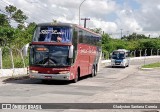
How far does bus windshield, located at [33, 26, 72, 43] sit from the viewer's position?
24.1 meters

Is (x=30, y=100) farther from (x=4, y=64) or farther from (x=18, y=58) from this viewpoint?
(x=18, y=58)

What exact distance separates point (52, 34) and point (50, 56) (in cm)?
136

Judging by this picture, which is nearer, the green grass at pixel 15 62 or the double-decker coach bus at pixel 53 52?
the double-decker coach bus at pixel 53 52

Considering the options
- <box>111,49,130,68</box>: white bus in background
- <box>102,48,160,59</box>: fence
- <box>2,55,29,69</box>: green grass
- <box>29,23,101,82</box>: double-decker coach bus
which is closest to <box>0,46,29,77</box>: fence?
<box>2,55,29,69</box>: green grass

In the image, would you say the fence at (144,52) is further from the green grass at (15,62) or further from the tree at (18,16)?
the green grass at (15,62)

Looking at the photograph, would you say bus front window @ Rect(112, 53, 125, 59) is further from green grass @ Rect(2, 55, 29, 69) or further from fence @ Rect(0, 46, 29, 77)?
fence @ Rect(0, 46, 29, 77)

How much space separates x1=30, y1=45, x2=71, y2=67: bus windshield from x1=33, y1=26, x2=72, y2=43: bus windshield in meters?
0.53

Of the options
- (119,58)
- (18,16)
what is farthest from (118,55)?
(18,16)

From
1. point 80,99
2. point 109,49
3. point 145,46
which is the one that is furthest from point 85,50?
point 145,46

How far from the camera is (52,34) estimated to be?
24.2m

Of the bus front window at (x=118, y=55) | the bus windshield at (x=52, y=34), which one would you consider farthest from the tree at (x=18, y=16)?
the bus windshield at (x=52, y=34)

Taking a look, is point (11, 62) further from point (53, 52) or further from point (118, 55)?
point (118, 55)

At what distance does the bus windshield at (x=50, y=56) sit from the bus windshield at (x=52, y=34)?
532 millimetres

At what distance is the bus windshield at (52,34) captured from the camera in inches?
950
